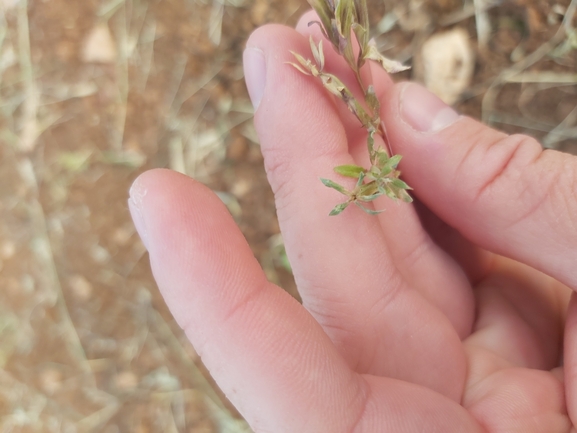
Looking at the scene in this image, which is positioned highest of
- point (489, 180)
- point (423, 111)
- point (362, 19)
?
point (362, 19)

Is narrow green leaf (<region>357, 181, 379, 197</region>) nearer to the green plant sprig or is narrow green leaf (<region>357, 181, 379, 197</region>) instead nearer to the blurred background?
the green plant sprig

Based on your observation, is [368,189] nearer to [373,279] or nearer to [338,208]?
[338,208]

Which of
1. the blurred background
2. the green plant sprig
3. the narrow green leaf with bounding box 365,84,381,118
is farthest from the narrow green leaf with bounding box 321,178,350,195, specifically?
the blurred background

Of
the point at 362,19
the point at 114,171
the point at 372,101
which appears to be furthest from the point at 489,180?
the point at 114,171

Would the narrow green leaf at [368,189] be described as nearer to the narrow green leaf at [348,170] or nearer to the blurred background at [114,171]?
the narrow green leaf at [348,170]

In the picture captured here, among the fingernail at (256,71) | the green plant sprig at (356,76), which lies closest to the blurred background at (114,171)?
the fingernail at (256,71)

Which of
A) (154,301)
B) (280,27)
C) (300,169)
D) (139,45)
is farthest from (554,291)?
(139,45)

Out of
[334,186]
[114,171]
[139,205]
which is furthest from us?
[114,171]
